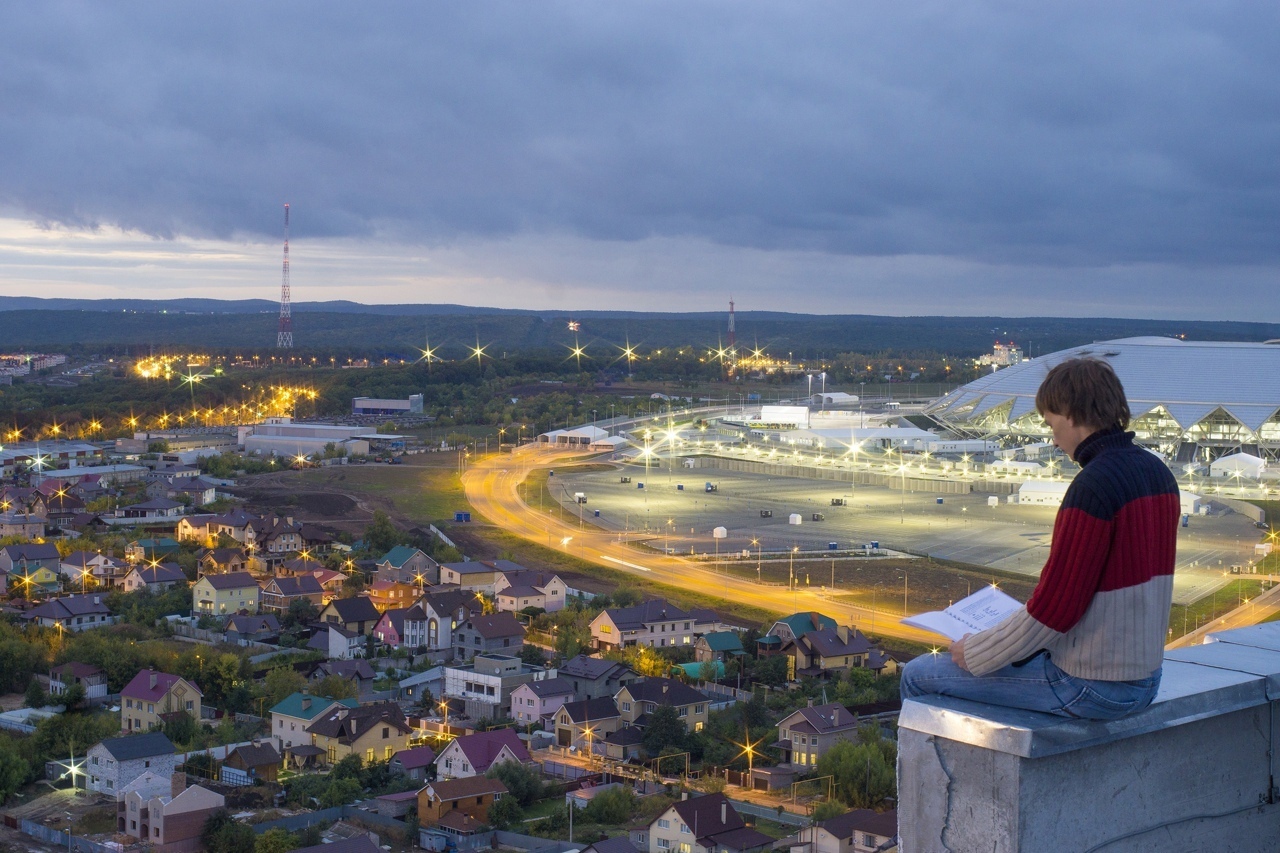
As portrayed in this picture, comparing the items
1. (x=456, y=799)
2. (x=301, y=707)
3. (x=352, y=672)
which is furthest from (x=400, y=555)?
(x=456, y=799)

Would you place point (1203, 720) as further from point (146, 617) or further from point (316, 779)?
point (146, 617)

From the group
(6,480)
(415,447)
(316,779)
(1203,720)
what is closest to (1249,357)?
(415,447)

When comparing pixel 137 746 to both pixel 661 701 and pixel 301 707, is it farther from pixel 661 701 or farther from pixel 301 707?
pixel 661 701

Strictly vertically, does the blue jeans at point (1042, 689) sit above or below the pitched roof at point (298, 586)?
above

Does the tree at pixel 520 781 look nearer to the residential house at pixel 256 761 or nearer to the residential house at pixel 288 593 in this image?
the residential house at pixel 256 761

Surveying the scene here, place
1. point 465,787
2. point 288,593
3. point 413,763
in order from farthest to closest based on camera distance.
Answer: point 288,593
point 413,763
point 465,787

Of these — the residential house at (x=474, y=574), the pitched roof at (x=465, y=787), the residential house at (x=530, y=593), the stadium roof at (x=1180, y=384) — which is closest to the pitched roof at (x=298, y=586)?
the residential house at (x=474, y=574)
